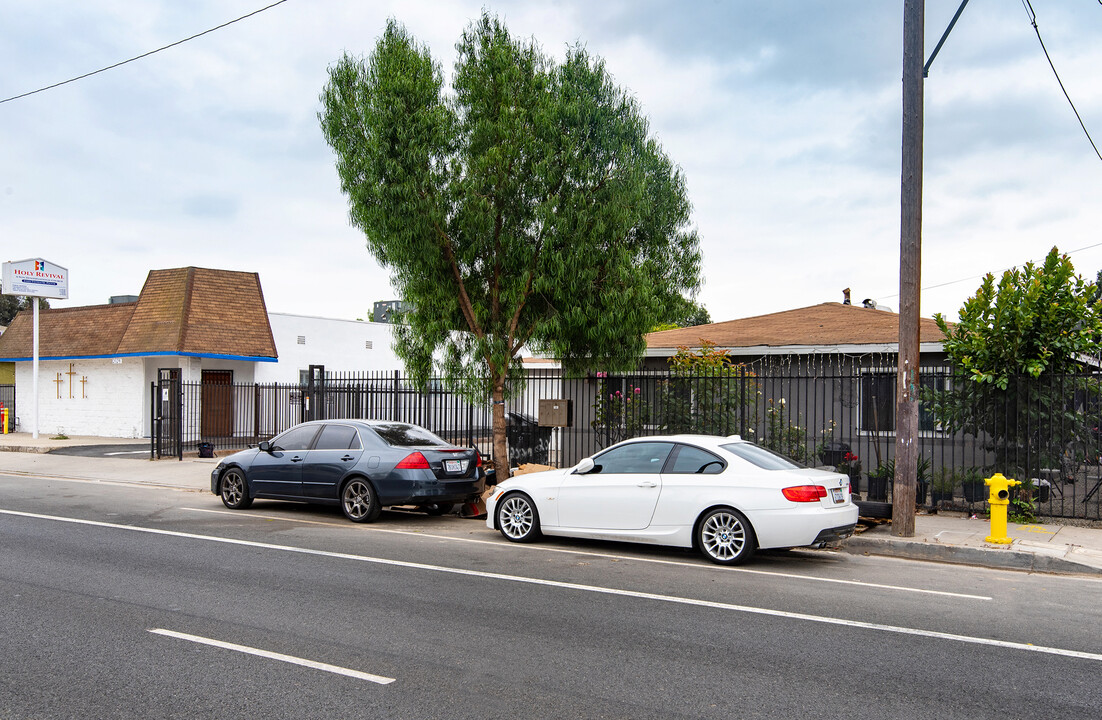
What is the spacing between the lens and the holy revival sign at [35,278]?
1190 inches

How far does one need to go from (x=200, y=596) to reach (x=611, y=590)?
11.7 ft

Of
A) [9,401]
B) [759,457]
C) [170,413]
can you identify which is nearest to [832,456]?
[759,457]

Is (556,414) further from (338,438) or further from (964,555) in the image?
(964,555)

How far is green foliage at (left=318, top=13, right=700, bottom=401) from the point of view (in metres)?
13.6

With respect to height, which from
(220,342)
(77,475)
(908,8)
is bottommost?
(77,475)

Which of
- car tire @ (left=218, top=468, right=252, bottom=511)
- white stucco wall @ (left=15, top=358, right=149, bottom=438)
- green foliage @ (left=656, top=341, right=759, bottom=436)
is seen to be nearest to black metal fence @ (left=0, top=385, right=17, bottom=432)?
white stucco wall @ (left=15, top=358, right=149, bottom=438)

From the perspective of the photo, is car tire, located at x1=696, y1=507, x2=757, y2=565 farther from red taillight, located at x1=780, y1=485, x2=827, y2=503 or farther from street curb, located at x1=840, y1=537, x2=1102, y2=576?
street curb, located at x1=840, y1=537, x2=1102, y2=576

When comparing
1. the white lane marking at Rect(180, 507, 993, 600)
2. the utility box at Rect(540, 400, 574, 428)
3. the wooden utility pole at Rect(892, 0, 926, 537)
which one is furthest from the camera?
the utility box at Rect(540, 400, 574, 428)

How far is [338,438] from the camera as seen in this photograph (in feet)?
41.0

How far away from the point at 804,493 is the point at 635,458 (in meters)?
1.97

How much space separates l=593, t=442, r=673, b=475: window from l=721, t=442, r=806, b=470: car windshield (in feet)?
2.37

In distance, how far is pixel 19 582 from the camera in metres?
7.71

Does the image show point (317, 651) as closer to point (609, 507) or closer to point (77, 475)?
point (609, 507)

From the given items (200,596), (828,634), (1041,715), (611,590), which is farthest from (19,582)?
(1041,715)
